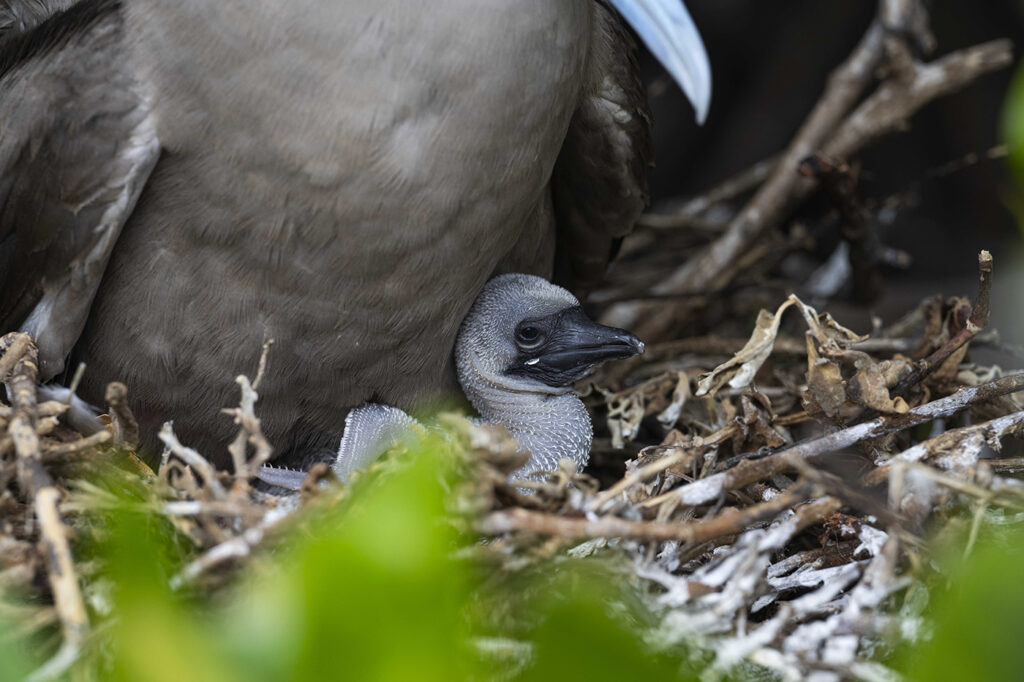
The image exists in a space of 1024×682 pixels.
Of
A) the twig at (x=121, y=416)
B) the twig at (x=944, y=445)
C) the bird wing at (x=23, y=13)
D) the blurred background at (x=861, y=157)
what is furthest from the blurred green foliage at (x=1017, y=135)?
the blurred background at (x=861, y=157)

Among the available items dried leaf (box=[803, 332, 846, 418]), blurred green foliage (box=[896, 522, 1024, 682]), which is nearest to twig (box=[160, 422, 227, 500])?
blurred green foliage (box=[896, 522, 1024, 682])

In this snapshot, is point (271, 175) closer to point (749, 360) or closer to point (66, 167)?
point (66, 167)

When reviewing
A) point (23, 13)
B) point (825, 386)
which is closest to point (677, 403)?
point (825, 386)

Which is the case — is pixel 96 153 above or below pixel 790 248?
above

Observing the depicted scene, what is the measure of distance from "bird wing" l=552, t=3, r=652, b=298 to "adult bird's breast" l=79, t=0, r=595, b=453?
14 cm

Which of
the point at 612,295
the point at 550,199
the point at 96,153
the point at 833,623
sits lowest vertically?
the point at 612,295

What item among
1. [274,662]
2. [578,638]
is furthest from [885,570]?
[274,662]

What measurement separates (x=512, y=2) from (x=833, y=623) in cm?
92

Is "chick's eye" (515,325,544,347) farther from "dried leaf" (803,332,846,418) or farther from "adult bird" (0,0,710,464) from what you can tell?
"dried leaf" (803,332,846,418)

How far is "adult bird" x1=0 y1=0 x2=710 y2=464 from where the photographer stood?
1550 mm

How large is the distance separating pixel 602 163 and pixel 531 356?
0.37 metres

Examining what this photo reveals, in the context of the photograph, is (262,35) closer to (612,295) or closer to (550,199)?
(550,199)

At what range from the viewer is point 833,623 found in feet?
3.87

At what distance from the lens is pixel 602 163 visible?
2064 millimetres
